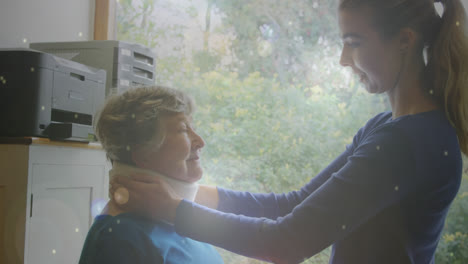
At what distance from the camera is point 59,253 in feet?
→ 5.56

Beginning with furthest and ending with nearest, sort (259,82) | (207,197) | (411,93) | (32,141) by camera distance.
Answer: (259,82)
(32,141)
(207,197)
(411,93)

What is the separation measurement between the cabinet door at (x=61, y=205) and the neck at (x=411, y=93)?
129cm

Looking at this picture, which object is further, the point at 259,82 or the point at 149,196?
the point at 259,82

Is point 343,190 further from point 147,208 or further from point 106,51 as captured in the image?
point 106,51

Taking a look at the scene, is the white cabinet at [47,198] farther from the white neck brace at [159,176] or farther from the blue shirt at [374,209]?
the blue shirt at [374,209]

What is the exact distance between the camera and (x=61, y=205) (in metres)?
1.67

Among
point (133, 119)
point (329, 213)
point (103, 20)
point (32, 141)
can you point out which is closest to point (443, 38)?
point (329, 213)

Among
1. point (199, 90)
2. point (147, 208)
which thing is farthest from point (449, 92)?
point (199, 90)

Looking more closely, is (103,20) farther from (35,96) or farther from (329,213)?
(329,213)

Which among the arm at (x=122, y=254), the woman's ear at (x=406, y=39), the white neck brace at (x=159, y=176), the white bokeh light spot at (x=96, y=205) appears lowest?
the white bokeh light spot at (x=96, y=205)

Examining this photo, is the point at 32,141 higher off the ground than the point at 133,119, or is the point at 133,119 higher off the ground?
the point at 133,119

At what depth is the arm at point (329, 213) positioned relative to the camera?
0.84m

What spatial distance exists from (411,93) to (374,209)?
29 cm

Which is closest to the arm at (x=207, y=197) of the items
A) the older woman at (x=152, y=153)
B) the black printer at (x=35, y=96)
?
the older woman at (x=152, y=153)
